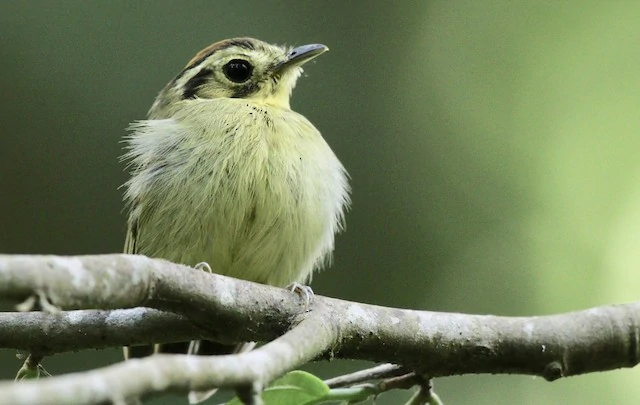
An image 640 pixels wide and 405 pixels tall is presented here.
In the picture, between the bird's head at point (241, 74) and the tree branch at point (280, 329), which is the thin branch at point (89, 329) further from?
the bird's head at point (241, 74)

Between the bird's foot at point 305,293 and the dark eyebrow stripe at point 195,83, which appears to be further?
the dark eyebrow stripe at point 195,83

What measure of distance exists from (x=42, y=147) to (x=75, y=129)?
27 cm

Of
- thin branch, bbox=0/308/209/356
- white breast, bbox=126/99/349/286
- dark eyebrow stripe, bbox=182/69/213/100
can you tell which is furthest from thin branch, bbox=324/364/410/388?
dark eyebrow stripe, bbox=182/69/213/100

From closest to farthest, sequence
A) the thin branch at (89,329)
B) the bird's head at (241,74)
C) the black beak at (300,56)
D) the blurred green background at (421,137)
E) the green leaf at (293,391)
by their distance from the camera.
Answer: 1. the green leaf at (293,391)
2. the thin branch at (89,329)
3. the bird's head at (241,74)
4. the black beak at (300,56)
5. the blurred green background at (421,137)

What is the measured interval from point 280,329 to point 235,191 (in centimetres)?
109

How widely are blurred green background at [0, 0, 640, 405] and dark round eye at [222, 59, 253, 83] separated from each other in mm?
1743

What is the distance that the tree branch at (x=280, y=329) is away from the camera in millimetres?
1854

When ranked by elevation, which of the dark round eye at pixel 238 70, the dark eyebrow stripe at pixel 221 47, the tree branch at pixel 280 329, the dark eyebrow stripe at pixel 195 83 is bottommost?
the tree branch at pixel 280 329

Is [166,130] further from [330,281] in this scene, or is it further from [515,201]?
[515,201]

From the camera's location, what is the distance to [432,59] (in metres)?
7.54

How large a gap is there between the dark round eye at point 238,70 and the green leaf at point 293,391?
2.38m

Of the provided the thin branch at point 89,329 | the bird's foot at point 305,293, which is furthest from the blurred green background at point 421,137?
the bird's foot at point 305,293

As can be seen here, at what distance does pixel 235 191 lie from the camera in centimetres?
382

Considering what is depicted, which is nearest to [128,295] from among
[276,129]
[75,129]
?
[276,129]
